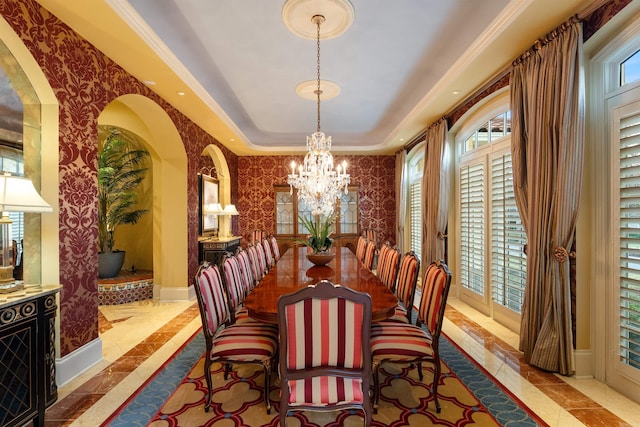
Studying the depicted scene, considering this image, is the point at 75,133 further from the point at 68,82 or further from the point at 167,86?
the point at 167,86

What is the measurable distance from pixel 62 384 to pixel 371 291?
2.39 m

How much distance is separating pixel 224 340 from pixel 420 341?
1289 mm

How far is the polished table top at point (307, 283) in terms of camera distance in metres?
2.03

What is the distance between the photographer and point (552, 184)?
2596mm

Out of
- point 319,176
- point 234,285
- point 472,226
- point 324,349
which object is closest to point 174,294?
point 234,285

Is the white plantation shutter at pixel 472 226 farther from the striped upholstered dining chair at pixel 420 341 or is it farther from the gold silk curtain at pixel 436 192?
the striped upholstered dining chair at pixel 420 341

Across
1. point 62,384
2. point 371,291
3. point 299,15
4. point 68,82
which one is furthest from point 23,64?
point 371,291

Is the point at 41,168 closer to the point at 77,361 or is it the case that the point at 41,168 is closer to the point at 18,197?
the point at 18,197

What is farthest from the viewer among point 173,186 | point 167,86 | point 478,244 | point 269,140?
point 269,140

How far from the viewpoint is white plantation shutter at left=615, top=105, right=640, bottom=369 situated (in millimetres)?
2199

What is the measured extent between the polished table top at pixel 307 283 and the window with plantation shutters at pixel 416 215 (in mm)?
2775

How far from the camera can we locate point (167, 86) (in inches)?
142

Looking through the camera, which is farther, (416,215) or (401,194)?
(401,194)

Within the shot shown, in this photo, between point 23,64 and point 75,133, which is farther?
point 75,133
